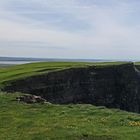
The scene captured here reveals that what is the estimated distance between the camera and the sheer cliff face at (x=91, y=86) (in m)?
65.8

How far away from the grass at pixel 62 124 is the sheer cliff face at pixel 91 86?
2580cm

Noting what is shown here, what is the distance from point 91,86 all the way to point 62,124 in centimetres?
4870

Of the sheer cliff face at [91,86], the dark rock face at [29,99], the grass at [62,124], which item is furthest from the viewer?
the sheer cliff face at [91,86]

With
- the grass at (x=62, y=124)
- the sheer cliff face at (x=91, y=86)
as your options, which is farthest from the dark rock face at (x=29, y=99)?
the sheer cliff face at (x=91, y=86)

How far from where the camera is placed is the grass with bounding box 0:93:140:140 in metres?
23.0

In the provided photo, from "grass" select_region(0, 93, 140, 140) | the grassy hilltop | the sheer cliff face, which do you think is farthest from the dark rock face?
the sheer cliff face

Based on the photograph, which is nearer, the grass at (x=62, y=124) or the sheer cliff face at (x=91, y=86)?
the grass at (x=62, y=124)

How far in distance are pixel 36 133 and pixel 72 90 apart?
47.5 meters

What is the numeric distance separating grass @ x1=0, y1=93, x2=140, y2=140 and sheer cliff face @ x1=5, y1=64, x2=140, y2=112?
84.7ft

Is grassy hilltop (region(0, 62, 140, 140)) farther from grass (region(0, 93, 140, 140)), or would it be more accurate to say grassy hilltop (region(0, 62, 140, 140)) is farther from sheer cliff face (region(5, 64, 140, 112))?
sheer cliff face (region(5, 64, 140, 112))

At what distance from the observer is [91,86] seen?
7469 centimetres

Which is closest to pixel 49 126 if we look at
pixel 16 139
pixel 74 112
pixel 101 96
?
pixel 16 139

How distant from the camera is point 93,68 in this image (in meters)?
76.0

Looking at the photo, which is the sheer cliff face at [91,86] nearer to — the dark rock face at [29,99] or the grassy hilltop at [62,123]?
the dark rock face at [29,99]
